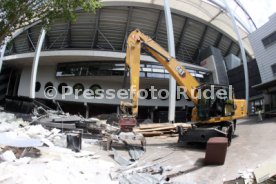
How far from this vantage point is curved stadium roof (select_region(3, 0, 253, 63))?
35.0 m

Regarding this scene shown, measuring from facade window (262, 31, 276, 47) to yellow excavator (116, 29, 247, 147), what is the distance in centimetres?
1857

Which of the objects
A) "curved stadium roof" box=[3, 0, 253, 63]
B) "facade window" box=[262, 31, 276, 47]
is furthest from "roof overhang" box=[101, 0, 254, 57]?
"facade window" box=[262, 31, 276, 47]

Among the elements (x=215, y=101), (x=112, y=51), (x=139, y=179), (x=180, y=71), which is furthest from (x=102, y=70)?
(x=139, y=179)

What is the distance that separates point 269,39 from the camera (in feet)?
105

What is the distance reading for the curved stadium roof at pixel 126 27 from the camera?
115 feet

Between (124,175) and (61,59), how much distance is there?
2985 cm

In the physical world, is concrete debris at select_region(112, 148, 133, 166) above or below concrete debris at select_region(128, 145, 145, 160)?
below

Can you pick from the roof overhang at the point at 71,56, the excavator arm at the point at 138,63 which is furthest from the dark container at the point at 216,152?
the roof overhang at the point at 71,56

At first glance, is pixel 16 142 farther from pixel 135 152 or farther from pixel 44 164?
pixel 135 152

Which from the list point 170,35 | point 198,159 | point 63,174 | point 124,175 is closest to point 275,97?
point 170,35

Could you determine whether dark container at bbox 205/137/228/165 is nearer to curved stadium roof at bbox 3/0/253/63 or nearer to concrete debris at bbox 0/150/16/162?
concrete debris at bbox 0/150/16/162

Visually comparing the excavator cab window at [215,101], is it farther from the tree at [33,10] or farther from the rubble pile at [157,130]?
the tree at [33,10]

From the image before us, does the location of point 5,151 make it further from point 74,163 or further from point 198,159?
point 198,159

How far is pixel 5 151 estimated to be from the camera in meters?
8.57
